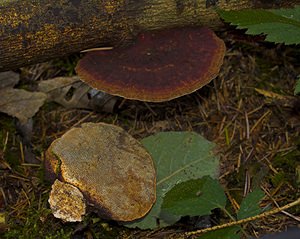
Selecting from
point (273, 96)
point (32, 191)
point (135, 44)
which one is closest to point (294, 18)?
point (273, 96)

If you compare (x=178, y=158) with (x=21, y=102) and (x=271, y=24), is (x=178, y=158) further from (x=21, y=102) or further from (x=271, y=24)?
(x=21, y=102)

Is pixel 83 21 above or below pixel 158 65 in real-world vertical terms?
above

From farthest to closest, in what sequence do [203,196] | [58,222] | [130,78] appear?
1. [130,78]
2. [58,222]
3. [203,196]

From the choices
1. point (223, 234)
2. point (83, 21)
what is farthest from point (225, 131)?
point (83, 21)

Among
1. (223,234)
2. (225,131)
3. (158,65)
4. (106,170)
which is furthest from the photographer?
(225,131)

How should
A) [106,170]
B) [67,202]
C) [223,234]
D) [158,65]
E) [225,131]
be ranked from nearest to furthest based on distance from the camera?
1. [223,234]
2. [67,202]
3. [106,170]
4. [158,65]
5. [225,131]

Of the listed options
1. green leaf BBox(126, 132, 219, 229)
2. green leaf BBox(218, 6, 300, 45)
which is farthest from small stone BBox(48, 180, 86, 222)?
green leaf BBox(218, 6, 300, 45)

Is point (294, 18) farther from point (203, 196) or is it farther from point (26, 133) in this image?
point (26, 133)
